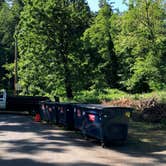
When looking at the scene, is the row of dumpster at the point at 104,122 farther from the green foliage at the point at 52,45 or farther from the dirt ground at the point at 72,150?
the green foliage at the point at 52,45

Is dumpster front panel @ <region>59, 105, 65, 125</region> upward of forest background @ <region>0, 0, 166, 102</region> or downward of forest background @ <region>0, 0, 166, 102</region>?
downward

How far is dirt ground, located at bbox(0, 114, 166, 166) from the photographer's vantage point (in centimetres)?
1142

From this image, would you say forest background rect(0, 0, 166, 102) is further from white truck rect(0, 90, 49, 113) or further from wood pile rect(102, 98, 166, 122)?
wood pile rect(102, 98, 166, 122)

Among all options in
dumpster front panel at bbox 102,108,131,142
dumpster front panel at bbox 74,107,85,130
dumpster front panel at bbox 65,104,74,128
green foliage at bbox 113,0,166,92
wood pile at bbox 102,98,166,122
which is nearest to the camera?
dumpster front panel at bbox 102,108,131,142

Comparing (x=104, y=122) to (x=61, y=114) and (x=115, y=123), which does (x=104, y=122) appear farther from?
(x=61, y=114)

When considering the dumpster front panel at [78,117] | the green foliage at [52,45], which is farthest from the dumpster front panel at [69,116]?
the green foliage at [52,45]

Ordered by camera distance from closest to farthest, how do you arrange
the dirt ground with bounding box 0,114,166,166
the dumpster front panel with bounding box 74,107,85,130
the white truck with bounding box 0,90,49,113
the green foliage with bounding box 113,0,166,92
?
the dirt ground with bounding box 0,114,166,166 < the dumpster front panel with bounding box 74,107,85,130 < the white truck with bounding box 0,90,49,113 < the green foliage with bounding box 113,0,166,92

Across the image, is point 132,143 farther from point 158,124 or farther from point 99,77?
point 99,77

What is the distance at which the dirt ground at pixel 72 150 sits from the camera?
11.4 m

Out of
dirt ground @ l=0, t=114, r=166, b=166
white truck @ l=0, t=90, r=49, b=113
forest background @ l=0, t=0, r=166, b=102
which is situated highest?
forest background @ l=0, t=0, r=166, b=102

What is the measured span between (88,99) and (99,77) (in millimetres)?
3953

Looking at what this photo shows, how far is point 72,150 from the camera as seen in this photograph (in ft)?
43.4

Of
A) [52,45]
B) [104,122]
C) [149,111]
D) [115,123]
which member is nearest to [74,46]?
[52,45]

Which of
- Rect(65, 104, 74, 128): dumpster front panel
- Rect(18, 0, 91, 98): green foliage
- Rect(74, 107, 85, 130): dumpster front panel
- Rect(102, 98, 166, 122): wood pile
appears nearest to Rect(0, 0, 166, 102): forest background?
Rect(18, 0, 91, 98): green foliage
